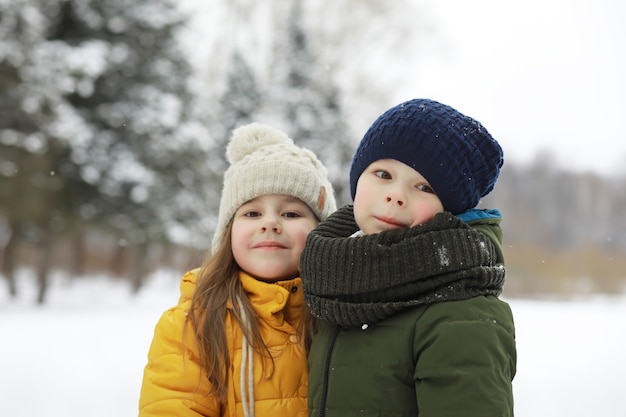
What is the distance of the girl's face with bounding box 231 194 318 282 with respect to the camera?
205 cm

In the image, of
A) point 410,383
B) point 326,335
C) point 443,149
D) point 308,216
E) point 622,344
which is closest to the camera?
point 410,383

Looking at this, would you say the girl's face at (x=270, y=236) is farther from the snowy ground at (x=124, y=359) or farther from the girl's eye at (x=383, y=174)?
the snowy ground at (x=124, y=359)

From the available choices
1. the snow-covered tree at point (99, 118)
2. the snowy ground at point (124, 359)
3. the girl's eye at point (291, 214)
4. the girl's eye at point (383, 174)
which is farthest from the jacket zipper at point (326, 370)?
the snow-covered tree at point (99, 118)

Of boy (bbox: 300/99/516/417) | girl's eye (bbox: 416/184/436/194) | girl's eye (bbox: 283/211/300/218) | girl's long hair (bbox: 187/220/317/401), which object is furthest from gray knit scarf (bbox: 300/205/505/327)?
girl's eye (bbox: 283/211/300/218)

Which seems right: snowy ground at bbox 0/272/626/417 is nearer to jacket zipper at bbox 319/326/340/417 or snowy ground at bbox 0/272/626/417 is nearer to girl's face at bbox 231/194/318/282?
girl's face at bbox 231/194/318/282

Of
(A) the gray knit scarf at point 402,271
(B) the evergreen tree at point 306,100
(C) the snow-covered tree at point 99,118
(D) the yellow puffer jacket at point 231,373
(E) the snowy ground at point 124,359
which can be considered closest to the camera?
(A) the gray knit scarf at point 402,271

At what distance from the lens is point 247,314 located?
196 centimetres

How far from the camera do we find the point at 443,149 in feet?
5.21

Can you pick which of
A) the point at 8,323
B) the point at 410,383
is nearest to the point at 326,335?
the point at 410,383

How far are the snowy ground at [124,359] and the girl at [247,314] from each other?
137 inches

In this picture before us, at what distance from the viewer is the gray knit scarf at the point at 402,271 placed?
57.1 inches

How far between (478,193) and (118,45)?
A: 1205cm

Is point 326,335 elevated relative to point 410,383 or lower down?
elevated

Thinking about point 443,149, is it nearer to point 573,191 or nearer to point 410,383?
point 410,383
